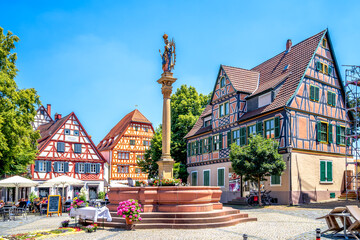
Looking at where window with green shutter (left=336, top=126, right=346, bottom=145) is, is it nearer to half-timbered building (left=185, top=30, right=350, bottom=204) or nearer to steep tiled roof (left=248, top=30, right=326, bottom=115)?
half-timbered building (left=185, top=30, right=350, bottom=204)

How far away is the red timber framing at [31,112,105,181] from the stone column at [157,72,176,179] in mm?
28370

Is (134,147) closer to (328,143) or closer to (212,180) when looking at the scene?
(212,180)

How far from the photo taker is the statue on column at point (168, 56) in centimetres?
1847

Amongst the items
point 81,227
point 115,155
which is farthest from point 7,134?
point 115,155

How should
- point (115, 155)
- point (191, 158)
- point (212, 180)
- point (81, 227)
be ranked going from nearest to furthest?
point (81, 227)
point (212, 180)
point (191, 158)
point (115, 155)

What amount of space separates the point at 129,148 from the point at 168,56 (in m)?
38.5

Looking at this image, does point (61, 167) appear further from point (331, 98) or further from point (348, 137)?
point (348, 137)

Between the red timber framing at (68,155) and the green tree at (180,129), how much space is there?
6.92 meters

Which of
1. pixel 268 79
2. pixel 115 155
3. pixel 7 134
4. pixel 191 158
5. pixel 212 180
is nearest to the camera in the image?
pixel 7 134

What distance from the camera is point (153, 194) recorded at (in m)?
15.1

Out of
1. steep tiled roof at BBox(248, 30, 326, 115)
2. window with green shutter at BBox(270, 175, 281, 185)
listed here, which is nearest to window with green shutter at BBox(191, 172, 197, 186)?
steep tiled roof at BBox(248, 30, 326, 115)

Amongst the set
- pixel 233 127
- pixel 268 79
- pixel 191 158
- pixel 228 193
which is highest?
pixel 268 79

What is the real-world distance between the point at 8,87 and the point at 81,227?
1320cm

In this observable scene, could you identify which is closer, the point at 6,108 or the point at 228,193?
the point at 6,108
